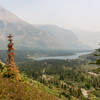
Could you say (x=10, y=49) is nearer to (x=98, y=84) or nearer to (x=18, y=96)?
(x=18, y=96)

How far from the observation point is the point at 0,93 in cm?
1228

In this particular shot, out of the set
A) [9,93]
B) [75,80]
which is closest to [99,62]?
[9,93]

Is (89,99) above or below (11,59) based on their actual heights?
below

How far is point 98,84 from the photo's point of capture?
439 feet

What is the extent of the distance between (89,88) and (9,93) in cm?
12410

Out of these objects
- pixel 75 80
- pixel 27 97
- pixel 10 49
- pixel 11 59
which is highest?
pixel 10 49

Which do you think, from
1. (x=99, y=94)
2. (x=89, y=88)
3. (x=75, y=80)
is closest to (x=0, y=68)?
(x=99, y=94)

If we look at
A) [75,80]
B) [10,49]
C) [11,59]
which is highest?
[10,49]

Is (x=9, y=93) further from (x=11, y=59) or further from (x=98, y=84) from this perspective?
(x=98, y=84)

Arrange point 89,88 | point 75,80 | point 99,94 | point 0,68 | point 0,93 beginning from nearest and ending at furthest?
point 0,93, point 0,68, point 99,94, point 89,88, point 75,80

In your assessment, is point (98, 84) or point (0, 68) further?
point (98, 84)

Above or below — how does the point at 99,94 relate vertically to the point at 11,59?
below

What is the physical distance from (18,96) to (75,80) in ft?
510

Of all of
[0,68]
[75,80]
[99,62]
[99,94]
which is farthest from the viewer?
[75,80]
